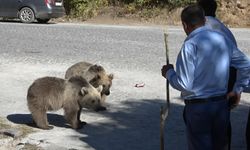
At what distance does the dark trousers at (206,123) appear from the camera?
5.17 m

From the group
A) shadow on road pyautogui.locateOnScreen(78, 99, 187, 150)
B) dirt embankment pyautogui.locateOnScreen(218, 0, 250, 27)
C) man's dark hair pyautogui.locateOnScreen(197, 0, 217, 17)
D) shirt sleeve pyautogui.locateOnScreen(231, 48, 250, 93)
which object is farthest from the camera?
dirt embankment pyautogui.locateOnScreen(218, 0, 250, 27)

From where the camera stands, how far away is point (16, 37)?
19.2m

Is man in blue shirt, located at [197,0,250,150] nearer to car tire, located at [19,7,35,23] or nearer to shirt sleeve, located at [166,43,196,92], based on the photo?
shirt sleeve, located at [166,43,196,92]

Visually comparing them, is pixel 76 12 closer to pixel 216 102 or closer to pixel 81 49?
pixel 81 49

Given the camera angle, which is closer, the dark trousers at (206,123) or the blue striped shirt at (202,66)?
the blue striped shirt at (202,66)

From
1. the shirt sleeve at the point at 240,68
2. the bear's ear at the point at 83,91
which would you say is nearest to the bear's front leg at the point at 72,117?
the bear's ear at the point at 83,91

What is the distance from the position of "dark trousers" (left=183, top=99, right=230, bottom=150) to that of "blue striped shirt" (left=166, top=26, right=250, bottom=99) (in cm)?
11

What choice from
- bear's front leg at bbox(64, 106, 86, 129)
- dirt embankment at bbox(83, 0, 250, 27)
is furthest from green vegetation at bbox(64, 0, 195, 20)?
bear's front leg at bbox(64, 106, 86, 129)

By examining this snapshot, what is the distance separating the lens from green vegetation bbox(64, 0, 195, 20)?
2917 centimetres

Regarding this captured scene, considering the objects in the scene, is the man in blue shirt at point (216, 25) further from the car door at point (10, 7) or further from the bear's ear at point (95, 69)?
the car door at point (10, 7)

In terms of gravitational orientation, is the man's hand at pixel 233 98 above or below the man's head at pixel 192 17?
below

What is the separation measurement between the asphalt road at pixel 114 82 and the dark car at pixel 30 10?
4.99 metres

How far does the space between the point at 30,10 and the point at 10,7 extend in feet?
3.56

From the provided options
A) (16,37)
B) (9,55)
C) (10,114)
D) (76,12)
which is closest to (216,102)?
(10,114)
